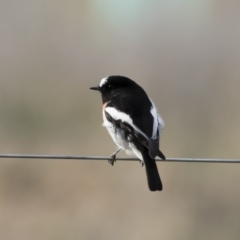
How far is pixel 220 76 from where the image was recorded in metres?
8.57

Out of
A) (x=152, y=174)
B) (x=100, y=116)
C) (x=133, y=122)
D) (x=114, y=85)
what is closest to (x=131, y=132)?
(x=133, y=122)

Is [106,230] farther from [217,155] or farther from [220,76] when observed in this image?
[220,76]

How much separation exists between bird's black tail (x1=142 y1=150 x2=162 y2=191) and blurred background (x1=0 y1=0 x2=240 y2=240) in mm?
2748

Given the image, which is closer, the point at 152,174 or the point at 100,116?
the point at 152,174

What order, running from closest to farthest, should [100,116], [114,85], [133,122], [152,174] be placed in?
[152,174] < [133,122] < [114,85] < [100,116]

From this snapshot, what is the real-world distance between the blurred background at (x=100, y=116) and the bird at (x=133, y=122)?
2.41 metres

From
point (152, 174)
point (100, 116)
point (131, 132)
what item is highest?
point (131, 132)

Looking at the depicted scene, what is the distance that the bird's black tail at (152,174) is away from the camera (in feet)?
12.3

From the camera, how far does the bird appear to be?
3.75m

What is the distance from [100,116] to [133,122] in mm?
4132

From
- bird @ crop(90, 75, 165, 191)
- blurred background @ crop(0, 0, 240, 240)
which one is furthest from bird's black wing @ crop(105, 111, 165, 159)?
blurred background @ crop(0, 0, 240, 240)

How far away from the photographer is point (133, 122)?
3.89 meters

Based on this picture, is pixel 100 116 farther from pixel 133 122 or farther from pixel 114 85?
pixel 133 122

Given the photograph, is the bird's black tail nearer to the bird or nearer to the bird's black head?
the bird
